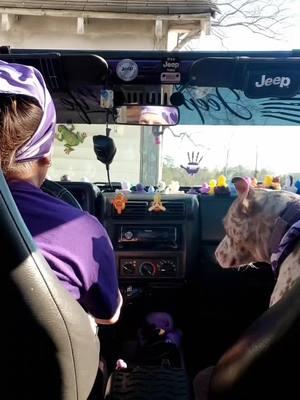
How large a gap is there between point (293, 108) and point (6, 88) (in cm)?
230

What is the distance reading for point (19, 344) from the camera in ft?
4.71

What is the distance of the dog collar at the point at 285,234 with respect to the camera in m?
2.31

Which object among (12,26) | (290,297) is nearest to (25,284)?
Result: (290,297)

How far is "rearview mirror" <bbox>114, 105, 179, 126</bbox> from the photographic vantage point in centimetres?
341

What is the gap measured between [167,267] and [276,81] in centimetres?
153

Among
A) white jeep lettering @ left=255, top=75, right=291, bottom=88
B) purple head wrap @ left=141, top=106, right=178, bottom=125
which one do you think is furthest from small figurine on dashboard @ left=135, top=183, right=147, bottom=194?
white jeep lettering @ left=255, top=75, right=291, bottom=88

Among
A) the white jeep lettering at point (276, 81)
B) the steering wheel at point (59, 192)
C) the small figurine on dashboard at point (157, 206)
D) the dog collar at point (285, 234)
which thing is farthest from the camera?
the small figurine on dashboard at point (157, 206)

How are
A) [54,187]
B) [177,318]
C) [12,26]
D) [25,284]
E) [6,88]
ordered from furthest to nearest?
[12,26]
[177,318]
[54,187]
[6,88]
[25,284]

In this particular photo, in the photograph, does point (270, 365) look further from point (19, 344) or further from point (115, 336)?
point (115, 336)

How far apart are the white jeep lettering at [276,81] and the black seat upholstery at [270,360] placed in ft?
6.02

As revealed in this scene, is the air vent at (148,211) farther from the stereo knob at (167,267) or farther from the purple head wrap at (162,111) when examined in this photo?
the purple head wrap at (162,111)

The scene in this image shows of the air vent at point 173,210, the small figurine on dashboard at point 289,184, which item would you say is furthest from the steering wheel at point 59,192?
the small figurine on dashboard at point 289,184

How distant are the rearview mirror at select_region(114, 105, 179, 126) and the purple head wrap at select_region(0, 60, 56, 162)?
172 centimetres

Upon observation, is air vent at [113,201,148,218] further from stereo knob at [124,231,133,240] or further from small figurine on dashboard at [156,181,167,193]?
small figurine on dashboard at [156,181,167,193]
